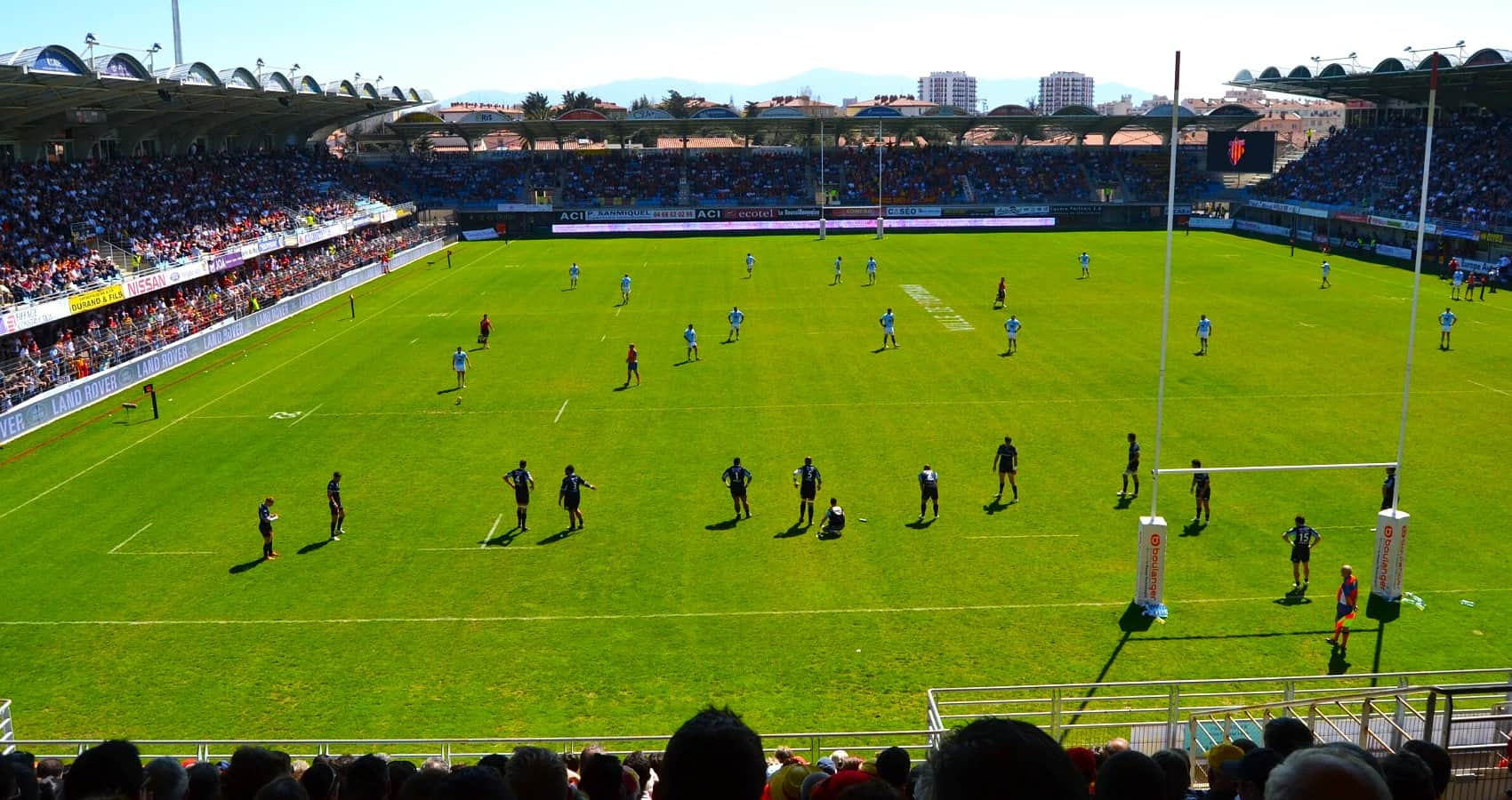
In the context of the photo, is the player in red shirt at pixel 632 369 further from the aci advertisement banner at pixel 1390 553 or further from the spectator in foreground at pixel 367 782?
the spectator in foreground at pixel 367 782

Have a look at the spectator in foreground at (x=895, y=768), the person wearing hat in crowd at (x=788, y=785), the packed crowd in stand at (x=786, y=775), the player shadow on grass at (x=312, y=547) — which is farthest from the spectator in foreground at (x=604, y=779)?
the player shadow on grass at (x=312, y=547)

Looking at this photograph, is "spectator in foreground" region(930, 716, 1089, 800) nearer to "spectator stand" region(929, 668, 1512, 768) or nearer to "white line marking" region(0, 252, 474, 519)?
"spectator stand" region(929, 668, 1512, 768)

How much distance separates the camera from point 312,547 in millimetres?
20641

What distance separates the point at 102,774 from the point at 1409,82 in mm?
78165

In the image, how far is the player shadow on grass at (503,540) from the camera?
2055 centimetres

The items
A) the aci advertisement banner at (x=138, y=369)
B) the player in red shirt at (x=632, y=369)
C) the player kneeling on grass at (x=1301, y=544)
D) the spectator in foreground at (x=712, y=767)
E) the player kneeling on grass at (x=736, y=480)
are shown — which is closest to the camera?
the spectator in foreground at (x=712, y=767)

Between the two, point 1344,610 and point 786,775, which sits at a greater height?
point 786,775

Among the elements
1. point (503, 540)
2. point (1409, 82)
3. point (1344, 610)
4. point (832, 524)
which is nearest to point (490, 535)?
point (503, 540)

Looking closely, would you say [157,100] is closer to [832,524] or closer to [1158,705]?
[832,524]

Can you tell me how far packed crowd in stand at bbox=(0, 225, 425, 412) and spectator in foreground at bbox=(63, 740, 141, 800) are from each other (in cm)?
2985

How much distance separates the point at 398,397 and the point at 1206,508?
73.9 feet

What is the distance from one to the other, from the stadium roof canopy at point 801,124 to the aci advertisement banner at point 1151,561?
2856 inches

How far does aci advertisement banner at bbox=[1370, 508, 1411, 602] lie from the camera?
16578mm

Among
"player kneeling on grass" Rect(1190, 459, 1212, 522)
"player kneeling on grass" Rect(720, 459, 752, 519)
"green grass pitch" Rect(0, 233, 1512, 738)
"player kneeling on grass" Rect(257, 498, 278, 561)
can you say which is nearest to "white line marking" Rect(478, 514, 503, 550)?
"green grass pitch" Rect(0, 233, 1512, 738)
